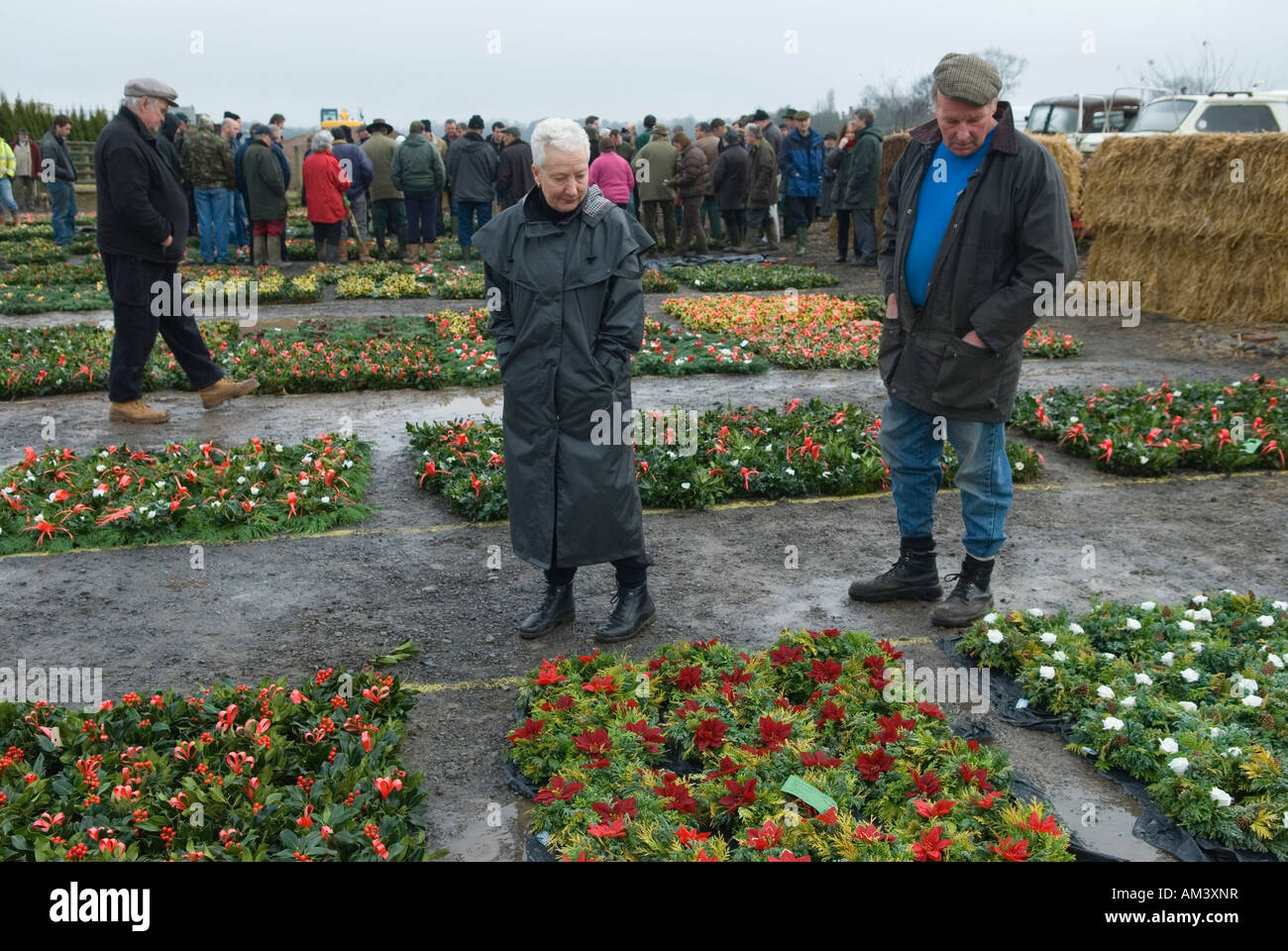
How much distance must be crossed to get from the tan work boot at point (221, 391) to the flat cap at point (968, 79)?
6521 mm

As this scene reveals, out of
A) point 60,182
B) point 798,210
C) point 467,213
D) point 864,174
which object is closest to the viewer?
point 864,174

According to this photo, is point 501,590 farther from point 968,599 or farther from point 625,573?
point 968,599

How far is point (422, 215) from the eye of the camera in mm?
20422

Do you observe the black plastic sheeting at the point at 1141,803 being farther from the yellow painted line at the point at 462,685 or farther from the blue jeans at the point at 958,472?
the yellow painted line at the point at 462,685

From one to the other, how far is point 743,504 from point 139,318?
4713 millimetres

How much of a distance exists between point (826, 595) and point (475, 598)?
1.74 m

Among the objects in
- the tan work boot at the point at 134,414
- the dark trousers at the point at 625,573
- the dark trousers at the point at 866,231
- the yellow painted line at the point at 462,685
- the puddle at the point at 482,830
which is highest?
the dark trousers at the point at 866,231

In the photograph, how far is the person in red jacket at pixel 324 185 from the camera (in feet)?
57.8

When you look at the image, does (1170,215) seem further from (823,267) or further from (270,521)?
(270,521)

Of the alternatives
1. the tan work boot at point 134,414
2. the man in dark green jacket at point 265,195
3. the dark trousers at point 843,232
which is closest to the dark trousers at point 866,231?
the dark trousers at point 843,232

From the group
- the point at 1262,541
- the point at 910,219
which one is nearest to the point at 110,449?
the point at 910,219

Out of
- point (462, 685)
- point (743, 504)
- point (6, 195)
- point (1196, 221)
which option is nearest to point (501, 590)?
point (462, 685)

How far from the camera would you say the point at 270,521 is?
657 cm

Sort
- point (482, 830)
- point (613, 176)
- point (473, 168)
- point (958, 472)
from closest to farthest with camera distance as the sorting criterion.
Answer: point (482, 830)
point (958, 472)
point (613, 176)
point (473, 168)
